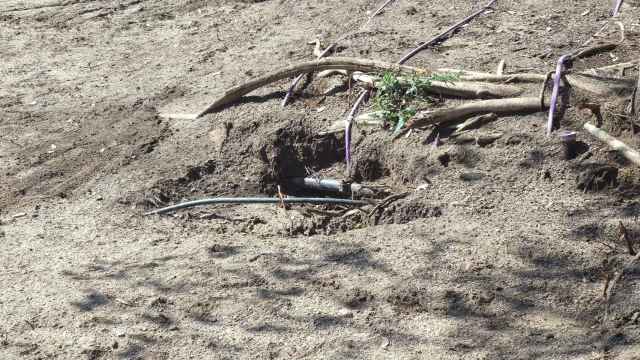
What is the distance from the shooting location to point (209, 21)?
821 cm

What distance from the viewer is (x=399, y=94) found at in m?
5.82

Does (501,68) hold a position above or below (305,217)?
above

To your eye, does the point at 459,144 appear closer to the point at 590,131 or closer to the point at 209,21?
the point at 590,131

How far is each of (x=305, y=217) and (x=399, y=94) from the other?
100cm

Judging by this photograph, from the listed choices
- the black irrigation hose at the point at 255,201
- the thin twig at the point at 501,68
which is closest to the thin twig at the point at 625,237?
the black irrigation hose at the point at 255,201

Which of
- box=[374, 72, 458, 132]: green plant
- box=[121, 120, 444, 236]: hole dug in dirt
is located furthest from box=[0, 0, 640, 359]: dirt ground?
box=[374, 72, 458, 132]: green plant

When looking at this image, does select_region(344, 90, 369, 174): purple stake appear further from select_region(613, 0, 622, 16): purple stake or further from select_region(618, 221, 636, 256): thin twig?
select_region(613, 0, 622, 16): purple stake

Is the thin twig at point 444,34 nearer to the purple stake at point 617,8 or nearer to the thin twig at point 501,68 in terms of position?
the thin twig at point 501,68

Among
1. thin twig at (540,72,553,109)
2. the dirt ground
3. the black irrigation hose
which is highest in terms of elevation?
thin twig at (540,72,553,109)

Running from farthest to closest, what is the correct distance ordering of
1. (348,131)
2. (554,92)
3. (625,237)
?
(348,131) < (554,92) < (625,237)

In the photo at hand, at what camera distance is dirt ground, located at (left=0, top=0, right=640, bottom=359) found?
4.17 metres

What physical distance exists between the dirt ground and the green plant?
17 cm

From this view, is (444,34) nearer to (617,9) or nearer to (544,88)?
(617,9)

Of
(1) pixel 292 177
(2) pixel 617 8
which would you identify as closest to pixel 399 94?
(1) pixel 292 177
